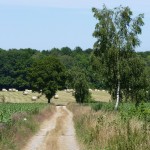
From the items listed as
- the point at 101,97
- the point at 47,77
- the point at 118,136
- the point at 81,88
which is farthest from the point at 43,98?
the point at 118,136

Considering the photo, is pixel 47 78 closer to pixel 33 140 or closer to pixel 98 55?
pixel 98 55

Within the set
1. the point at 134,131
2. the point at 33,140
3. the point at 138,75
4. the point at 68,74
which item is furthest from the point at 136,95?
the point at 68,74

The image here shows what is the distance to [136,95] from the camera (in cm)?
5400

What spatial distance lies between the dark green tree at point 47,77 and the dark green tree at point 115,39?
160 ft

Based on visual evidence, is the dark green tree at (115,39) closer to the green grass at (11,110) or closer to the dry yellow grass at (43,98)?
the green grass at (11,110)

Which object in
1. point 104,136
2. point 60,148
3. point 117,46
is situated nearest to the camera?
point 104,136

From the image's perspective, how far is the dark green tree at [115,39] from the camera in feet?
169

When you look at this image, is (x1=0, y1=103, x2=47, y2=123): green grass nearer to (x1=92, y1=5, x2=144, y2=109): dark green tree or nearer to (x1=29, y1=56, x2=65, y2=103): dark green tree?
(x1=92, y1=5, x2=144, y2=109): dark green tree

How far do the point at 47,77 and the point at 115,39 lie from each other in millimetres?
51271

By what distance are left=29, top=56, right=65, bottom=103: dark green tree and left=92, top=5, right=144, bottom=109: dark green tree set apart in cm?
4877

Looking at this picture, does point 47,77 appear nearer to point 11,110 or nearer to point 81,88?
point 81,88

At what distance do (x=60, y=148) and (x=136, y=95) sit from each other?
33161mm

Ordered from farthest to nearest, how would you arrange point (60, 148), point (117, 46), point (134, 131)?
point (117, 46)
point (60, 148)
point (134, 131)

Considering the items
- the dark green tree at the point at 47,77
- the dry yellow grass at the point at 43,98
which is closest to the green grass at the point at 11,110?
the dark green tree at the point at 47,77
